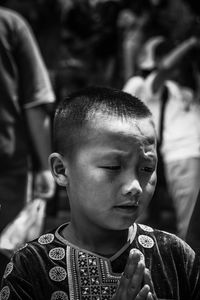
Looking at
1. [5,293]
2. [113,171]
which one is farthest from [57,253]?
[113,171]

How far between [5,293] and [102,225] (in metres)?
0.36

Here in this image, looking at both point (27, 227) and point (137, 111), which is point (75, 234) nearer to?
point (137, 111)

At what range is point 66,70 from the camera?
6.35 m

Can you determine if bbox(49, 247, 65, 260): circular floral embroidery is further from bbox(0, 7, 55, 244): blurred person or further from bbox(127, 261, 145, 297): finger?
bbox(0, 7, 55, 244): blurred person

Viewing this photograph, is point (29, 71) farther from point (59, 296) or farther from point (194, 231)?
point (59, 296)

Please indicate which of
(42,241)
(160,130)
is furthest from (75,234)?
(160,130)

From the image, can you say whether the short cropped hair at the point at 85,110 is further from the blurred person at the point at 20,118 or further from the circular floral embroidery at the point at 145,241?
the blurred person at the point at 20,118

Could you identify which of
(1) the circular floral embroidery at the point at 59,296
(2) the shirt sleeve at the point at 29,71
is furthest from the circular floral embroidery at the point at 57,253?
(2) the shirt sleeve at the point at 29,71

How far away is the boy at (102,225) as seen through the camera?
1964 mm

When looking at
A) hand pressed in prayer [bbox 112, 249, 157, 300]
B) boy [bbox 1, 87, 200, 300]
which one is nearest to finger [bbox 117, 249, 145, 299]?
hand pressed in prayer [bbox 112, 249, 157, 300]

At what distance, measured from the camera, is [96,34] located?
6.00 meters

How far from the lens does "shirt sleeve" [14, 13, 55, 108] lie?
3.40 meters

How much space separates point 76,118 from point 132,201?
14.2 inches

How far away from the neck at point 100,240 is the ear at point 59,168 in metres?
0.17
